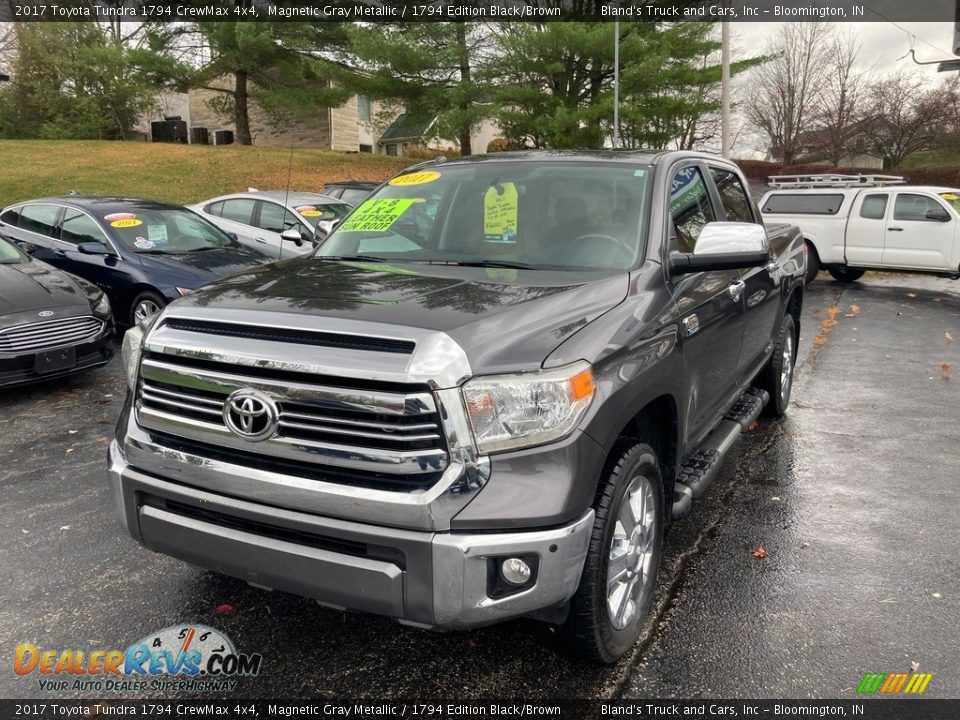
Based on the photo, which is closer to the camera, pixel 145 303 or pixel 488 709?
pixel 488 709

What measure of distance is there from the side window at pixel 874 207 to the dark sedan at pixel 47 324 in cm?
1219

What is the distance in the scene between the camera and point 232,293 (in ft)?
9.11

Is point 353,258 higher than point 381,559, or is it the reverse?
point 353,258

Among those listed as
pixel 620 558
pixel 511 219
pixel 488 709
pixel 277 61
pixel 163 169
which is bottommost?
pixel 488 709

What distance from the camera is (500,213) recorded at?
3.60 metres

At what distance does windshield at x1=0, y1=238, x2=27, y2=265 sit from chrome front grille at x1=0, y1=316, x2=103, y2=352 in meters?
1.14

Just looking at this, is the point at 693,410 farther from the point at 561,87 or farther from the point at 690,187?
the point at 561,87

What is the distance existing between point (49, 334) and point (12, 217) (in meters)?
3.97

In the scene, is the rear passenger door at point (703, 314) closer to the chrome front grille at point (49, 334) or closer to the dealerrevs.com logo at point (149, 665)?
the dealerrevs.com logo at point (149, 665)

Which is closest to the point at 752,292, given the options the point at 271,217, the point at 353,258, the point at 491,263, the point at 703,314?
the point at 703,314

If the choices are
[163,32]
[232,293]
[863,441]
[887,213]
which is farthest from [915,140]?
[232,293]

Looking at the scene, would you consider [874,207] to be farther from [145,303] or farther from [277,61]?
[277,61]

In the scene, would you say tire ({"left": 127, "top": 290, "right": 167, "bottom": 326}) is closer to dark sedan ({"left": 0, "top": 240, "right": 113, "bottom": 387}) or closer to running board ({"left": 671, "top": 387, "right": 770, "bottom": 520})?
dark sedan ({"left": 0, "top": 240, "right": 113, "bottom": 387})

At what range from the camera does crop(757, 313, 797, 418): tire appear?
5.47 meters
